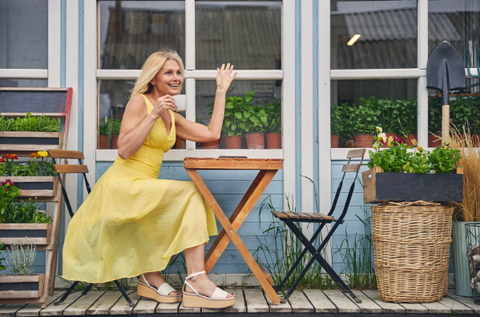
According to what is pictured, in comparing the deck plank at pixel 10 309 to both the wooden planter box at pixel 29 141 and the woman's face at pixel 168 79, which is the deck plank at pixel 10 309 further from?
the woman's face at pixel 168 79

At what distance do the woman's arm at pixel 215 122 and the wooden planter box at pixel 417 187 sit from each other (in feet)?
3.65

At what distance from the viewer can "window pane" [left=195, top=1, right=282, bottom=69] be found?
350cm

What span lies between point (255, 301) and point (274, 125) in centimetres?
139

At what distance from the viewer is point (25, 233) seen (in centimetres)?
270

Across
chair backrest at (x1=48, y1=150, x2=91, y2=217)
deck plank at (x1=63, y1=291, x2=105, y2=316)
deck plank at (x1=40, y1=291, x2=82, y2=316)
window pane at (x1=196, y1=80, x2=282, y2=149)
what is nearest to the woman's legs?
deck plank at (x1=63, y1=291, x2=105, y2=316)

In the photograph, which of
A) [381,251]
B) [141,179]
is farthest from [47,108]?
[381,251]

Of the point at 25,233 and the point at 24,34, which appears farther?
the point at 24,34

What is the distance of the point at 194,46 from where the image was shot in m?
3.43

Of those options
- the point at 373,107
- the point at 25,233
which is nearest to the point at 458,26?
the point at 373,107

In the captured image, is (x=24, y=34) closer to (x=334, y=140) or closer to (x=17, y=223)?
→ (x=17, y=223)

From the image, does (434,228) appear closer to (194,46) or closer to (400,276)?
(400,276)

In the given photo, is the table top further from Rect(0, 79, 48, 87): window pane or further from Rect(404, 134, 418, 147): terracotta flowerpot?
Rect(0, 79, 48, 87): window pane

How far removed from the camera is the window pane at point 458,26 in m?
3.54

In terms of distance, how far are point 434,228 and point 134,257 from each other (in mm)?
1855
